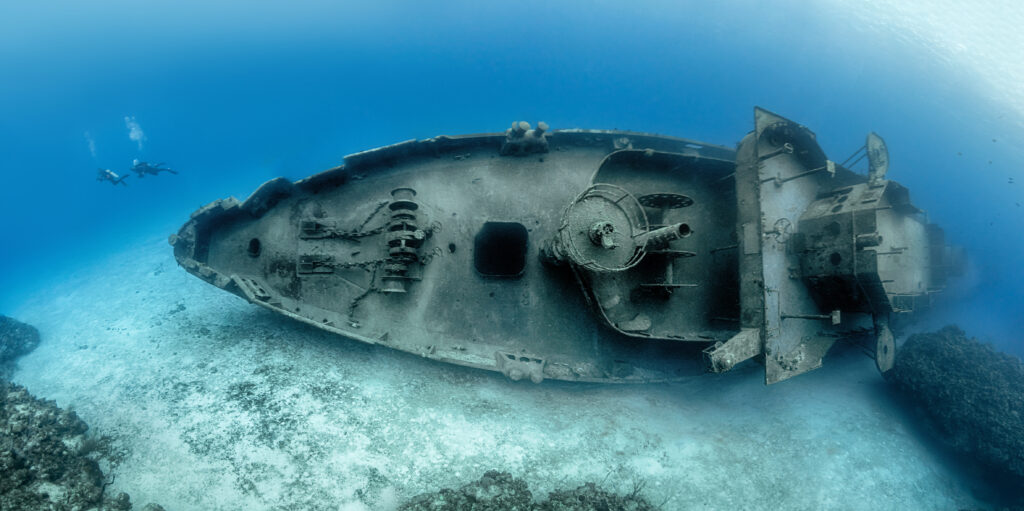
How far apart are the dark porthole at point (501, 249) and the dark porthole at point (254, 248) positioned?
4.01 m

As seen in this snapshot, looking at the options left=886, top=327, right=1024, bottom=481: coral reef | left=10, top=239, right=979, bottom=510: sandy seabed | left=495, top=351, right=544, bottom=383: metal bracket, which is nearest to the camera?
left=10, top=239, right=979, bottom=510: sandy seabed

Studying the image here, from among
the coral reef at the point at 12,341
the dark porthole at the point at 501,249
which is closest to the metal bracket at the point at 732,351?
the dark porthole at the point at 501,249

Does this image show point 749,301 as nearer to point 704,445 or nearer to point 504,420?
point 704,445

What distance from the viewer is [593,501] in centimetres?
573

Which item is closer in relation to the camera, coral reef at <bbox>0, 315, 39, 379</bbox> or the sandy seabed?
the sandy seabed

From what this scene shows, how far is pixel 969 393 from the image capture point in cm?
801

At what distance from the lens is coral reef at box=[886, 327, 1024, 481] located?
767 cm

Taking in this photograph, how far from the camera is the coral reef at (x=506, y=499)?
17.8 ft

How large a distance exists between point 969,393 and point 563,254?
9556 mm

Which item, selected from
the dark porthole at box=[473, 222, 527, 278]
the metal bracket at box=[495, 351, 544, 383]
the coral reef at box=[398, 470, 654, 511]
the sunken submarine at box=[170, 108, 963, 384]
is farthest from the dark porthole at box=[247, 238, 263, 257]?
the coral reef at box=[398, 470, 654, 511]

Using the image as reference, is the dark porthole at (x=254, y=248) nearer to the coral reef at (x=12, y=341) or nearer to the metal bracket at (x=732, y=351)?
the coral reef at (x=12, y=341)

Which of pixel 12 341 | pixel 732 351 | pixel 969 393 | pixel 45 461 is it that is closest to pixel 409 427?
pixel 45 461

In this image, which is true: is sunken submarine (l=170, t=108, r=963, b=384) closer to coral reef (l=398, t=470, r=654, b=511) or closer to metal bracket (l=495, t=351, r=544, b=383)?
metal bracket (l=495, t=351, r=544, b=383)

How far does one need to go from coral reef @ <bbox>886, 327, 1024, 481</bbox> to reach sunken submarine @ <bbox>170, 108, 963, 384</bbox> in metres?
2.19
